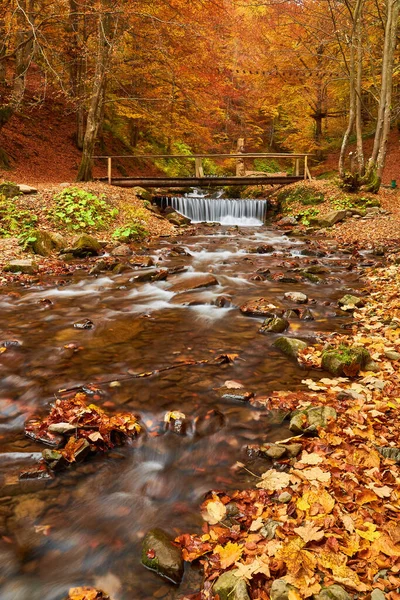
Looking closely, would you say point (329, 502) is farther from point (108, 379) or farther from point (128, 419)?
point (108, 379)

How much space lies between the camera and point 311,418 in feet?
11.9

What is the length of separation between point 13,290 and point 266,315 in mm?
4980

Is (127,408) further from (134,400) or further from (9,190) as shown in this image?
(9,190)

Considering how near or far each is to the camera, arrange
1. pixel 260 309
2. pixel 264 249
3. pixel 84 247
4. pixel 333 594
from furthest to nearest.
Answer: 1. pixel 264 249
2. pixel 84 247
3. pixel 260 309
4. pixel 333 594

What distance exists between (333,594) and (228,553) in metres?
0.63

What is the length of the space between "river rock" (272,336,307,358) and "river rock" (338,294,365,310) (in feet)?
6.50

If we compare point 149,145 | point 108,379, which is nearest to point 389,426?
point 108,379

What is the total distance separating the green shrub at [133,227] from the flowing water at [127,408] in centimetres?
431

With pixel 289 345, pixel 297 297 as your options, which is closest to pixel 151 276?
pixel 297 297

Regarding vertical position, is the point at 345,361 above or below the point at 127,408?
above

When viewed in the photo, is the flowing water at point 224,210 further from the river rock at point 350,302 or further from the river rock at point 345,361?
the river rock at point 345,361

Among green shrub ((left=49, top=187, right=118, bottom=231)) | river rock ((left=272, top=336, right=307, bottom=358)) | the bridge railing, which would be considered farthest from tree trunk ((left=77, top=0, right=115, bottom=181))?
river rock ((left=272, top=336, right=307, bottom=358))

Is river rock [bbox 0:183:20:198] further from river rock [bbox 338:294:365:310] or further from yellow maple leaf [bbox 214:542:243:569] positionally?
yellow maple leaf [bbox 214:542:243:569]

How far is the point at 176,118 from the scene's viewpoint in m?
22.1
